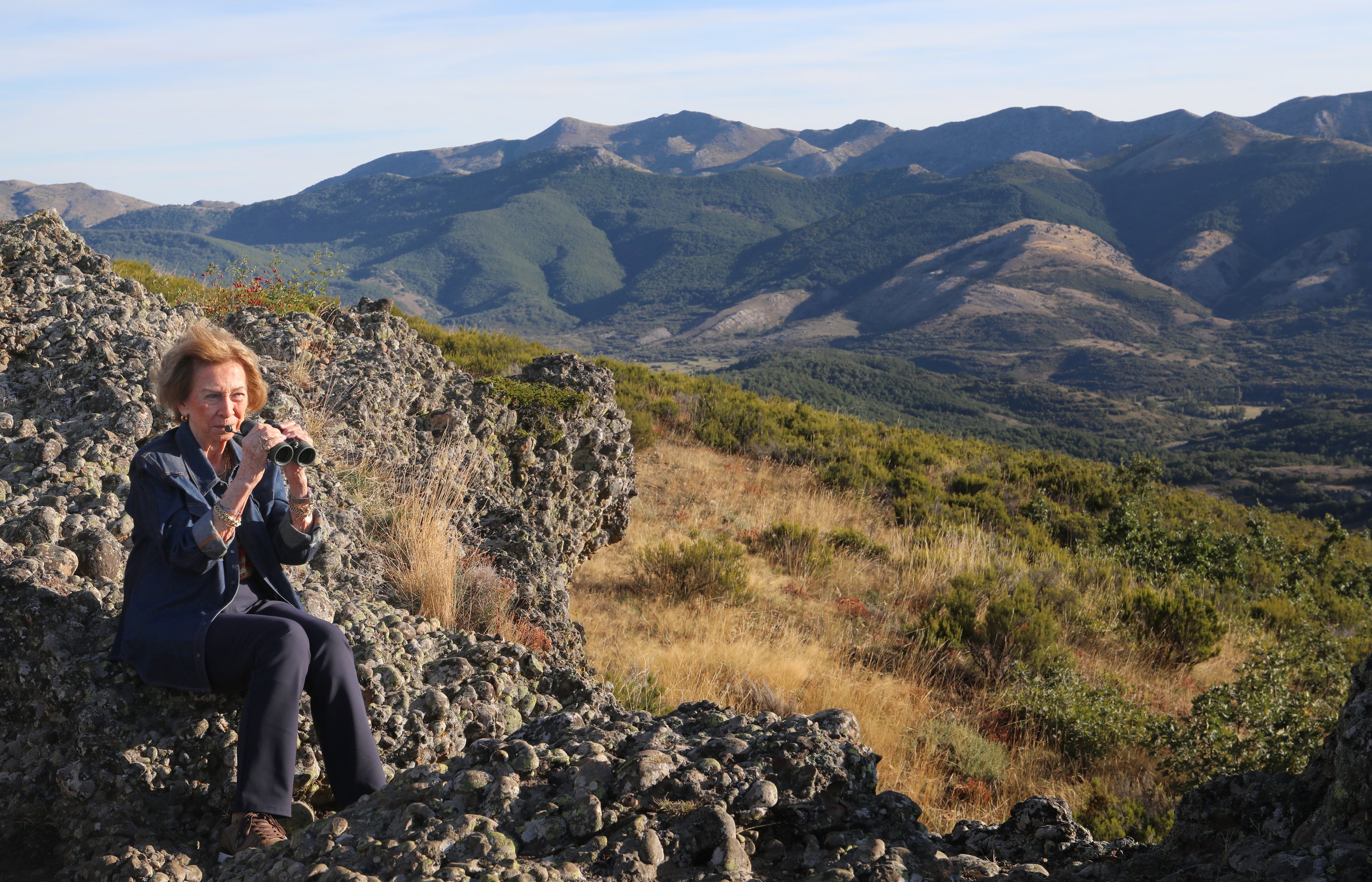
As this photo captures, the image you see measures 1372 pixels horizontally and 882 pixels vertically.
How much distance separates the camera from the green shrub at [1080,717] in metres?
4.86

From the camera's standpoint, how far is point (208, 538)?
8.62ft

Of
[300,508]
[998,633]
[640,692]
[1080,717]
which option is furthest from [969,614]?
[300,508]

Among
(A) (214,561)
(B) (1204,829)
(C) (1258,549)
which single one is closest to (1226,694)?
(B) (1204,829)

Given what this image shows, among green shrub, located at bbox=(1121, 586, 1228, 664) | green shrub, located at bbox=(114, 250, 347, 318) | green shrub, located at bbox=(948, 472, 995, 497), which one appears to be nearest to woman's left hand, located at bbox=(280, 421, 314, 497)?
green shrub, located at bbox=(114, 250, 347, 318)

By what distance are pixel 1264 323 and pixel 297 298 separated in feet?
726

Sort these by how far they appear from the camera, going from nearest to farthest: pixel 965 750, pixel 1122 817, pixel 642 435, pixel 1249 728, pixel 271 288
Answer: pixel 1122 817
pixel 965 750
pixel 1249 728
pixel 271 288
pixel 642 435

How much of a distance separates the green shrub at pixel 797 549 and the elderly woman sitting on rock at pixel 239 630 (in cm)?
520

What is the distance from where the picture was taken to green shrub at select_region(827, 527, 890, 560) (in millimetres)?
8266

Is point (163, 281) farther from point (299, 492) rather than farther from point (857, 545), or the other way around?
point (299, 492)

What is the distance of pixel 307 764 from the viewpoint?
9.39 ft

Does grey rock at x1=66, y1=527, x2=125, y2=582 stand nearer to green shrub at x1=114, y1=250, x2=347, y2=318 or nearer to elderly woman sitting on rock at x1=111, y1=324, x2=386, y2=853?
elderly woman sitting on rock at x1=111, y1=324, x2=386, y2=853

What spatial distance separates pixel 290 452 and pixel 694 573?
412 centimetres

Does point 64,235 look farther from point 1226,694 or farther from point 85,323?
point 1226,694

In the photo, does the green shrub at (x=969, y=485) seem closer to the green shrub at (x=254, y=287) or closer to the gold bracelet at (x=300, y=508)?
the green shrub at (x=254, y=287)
